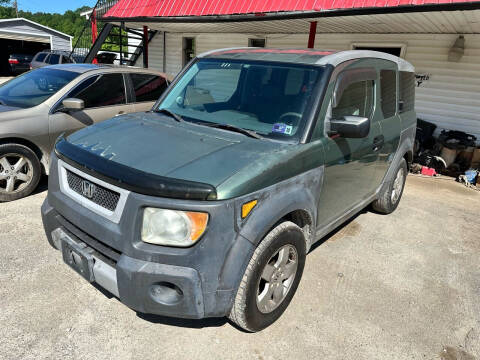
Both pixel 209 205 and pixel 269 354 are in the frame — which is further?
pixel 269 354

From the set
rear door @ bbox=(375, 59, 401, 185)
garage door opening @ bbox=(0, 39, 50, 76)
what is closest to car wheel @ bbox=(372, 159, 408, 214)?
rear door @ bbox=(375, 59, 401, 185)

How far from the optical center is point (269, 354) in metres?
2.36

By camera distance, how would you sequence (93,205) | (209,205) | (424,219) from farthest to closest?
(424,219)
(93,205)
(209,205)

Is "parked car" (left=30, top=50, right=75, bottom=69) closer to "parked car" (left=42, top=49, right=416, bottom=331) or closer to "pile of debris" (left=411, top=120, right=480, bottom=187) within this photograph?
"pile of debris" (left=411, top=120, right=480, bottom=187)

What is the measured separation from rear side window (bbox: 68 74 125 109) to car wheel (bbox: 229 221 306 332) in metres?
3.62

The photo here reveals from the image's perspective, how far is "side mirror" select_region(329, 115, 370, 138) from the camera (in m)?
2.60

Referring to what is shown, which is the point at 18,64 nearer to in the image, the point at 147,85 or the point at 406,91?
the point at 147,85

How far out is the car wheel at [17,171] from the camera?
4172 mm

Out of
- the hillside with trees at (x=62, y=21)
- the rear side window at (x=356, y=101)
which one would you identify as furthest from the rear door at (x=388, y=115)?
the hillside with trees at (x=62, y=21)

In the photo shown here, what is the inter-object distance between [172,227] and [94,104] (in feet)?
11.7

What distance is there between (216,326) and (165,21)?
28.7 feet

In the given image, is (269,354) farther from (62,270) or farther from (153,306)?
(62,270)

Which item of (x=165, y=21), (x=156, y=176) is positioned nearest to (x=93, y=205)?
(x=156, y=176)

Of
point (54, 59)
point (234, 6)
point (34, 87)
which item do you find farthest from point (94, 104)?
point (54, 59)
